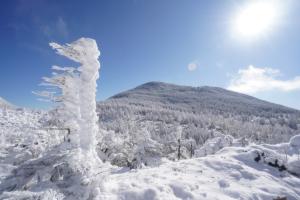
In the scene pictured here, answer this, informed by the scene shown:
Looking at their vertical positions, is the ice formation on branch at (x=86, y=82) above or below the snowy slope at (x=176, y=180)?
above

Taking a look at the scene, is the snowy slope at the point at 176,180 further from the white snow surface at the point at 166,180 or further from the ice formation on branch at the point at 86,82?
the ice formation on branch at the point at 86,82

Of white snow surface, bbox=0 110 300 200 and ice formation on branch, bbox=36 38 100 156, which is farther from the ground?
ice formation on branch, bbox=36 38 100 156

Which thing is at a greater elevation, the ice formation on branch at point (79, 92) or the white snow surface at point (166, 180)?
the ice formation on branch at point (79, 92)

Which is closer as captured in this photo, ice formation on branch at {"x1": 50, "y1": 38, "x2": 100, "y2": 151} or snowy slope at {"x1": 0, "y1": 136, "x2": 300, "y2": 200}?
snowy slope at {"x1": 0, "y1": 136, "x2": 300, "y2": 200}

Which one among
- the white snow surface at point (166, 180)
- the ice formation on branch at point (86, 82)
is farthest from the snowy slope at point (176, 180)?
the ice formation on branch at point (86, 82)

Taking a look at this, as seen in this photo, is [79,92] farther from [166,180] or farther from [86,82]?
[166,180]

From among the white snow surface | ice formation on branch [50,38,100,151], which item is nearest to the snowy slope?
the white snow surface

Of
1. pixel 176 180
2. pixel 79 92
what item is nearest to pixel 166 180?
pixel 176 180

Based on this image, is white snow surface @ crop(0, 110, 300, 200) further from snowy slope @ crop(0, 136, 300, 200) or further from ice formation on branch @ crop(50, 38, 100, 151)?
ice formation on branch @ crop(50, 38, 100, 151)

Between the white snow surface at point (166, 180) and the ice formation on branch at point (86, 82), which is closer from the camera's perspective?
the white snow surface at point (166, 180)

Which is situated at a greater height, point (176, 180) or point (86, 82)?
point (86, 82)

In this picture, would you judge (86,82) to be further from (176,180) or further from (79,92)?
(176,180)

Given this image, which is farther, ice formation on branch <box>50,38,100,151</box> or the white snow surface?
ice formation on branch <box>50,38,100,151</box>

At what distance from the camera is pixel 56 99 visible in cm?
1288
